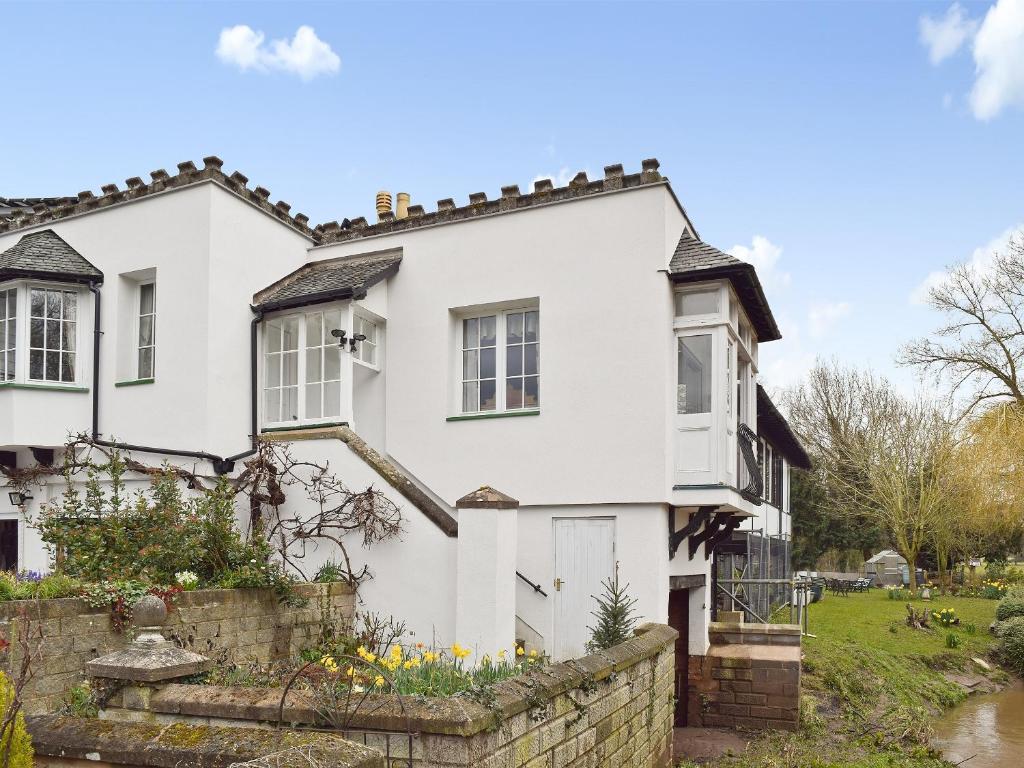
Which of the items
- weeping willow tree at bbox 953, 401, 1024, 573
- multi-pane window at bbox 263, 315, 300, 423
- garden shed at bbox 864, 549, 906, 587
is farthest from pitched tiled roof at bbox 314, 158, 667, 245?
garden shed at bbox 864, 549, 906, 587

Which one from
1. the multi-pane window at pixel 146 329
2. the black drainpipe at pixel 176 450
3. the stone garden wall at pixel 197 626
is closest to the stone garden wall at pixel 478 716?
the stone garden wall at pixel 197 626

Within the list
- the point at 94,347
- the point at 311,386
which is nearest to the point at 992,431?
the point at 311,386

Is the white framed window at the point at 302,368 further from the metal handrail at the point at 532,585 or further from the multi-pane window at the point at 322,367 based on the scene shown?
the metal handrail at the point at 532,585

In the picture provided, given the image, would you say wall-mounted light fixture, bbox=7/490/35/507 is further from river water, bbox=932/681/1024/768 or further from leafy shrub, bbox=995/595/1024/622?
leafy shrub, bbox=995/595/1024/622

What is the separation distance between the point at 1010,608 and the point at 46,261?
74.8ft

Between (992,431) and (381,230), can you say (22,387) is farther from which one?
(992,431)

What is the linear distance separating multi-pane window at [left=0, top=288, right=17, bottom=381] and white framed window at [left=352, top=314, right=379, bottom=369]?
4.54 meters

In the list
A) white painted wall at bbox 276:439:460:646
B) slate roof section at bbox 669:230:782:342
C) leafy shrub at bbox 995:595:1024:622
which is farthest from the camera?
leafy shrub at bbox 995:595:1024:622

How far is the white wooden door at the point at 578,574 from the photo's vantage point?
11.0 meters

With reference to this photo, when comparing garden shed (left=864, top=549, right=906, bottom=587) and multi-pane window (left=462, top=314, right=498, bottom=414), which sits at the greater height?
multi-pane window (left=462, top=314, right=498, bottom=414)

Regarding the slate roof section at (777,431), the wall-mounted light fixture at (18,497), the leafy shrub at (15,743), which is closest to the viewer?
the leafy shrub at (15,743)

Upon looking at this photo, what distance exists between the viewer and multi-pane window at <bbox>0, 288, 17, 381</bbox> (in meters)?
12.2

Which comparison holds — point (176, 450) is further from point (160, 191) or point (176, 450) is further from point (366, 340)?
point (160, 191)

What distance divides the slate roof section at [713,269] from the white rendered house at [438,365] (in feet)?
0.13
